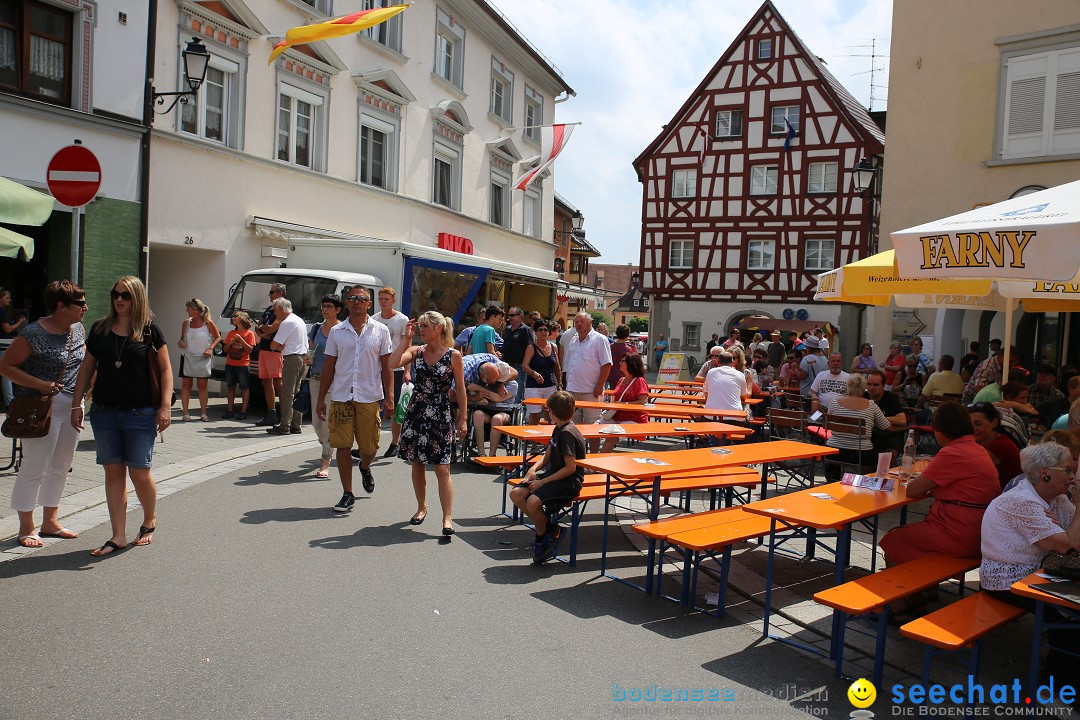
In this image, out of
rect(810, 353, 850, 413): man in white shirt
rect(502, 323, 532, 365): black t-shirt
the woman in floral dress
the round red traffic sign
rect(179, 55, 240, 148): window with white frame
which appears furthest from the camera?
rect(179, 55, 240, 148): window with white frame

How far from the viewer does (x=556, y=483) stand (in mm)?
6332

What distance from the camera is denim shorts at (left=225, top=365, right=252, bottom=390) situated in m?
12.5

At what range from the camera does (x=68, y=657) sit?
4.17 meters

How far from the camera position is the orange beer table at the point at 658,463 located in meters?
6.08

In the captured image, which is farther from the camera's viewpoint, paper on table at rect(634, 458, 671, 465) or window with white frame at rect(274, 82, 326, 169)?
window with white frame at rect(274, 82, 326, 169)

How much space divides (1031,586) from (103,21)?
46.7 ft

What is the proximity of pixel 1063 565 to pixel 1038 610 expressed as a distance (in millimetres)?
340

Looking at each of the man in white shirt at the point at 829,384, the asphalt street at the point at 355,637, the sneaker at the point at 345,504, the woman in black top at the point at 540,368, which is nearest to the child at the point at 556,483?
the asphalt street at the point at 355,637

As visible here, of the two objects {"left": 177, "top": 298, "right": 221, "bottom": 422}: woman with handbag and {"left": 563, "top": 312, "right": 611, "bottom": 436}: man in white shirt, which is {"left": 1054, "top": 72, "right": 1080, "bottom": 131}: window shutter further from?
{"left": 177, "top": 298, "right": 221, "bottom": 422}: woman with handbag

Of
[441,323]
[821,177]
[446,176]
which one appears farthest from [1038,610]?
[821,177]

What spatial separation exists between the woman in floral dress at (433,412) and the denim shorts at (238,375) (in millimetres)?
6284

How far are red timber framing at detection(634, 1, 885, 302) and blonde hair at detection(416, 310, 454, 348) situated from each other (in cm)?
3133

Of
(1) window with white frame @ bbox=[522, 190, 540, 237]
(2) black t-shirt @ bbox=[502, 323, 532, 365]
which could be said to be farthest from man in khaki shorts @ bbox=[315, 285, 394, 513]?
(1) window with white frame @ bbox=[522, 190, 540, 237]

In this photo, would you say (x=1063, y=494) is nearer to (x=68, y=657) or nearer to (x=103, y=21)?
(x=68, y=657)
